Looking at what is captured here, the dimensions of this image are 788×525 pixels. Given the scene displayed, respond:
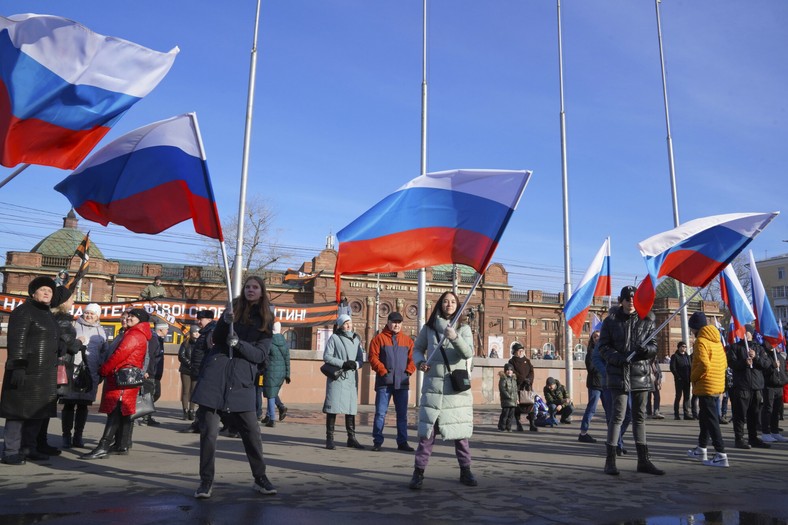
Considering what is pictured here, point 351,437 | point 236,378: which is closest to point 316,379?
point 351,437

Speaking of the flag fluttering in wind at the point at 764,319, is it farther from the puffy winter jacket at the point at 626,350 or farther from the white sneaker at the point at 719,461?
the puffy winter jacket at the point at 626,350

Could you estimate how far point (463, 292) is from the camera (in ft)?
219

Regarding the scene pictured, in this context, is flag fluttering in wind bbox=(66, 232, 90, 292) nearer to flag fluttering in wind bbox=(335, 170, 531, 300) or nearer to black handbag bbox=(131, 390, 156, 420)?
black handbag bbox=(131, 390, 156, 420)

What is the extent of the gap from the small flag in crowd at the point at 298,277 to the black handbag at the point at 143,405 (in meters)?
48.9

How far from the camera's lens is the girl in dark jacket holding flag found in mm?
5848

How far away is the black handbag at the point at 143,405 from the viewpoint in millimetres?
8445

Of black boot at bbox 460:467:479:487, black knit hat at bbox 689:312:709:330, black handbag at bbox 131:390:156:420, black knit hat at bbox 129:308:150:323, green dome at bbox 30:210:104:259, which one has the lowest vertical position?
black boot at bbox 460:467:479:487

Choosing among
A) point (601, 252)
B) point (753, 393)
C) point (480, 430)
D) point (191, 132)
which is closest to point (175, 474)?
point (191, 132)

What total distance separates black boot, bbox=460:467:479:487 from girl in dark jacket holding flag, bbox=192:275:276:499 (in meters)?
1.99

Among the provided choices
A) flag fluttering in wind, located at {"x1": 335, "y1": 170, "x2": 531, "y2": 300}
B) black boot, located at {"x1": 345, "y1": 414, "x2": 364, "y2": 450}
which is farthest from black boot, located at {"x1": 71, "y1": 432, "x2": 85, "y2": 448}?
flag fluttering in wind, located at {"x1": 335, "y1": 170, "x2": 531, "y2": 300}

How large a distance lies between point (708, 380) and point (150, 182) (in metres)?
7.45

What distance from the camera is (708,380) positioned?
8820mm

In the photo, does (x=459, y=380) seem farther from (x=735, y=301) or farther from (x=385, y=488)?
(x=735, y=301)

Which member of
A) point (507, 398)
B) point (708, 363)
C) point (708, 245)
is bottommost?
point (507, 398)
